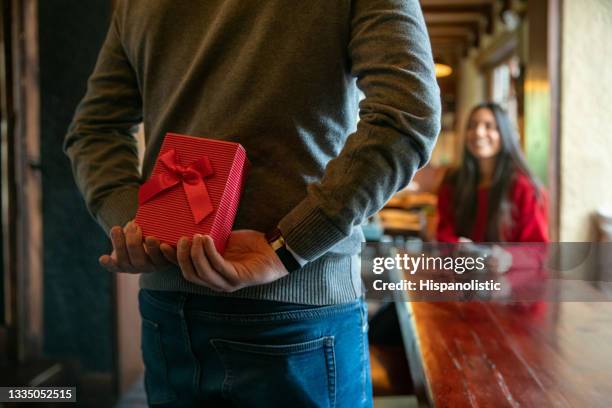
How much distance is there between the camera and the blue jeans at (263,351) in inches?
22.5

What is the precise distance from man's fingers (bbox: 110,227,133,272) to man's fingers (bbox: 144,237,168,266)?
0.09 ft

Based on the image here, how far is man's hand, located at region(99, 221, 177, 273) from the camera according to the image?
523mm

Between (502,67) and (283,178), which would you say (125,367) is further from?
(502,67)

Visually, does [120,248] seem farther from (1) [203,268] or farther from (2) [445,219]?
(2) [445,219]

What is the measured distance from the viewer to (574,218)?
838 millimetres

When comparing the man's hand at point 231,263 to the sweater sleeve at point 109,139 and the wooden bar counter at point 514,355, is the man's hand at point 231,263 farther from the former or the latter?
the wooden bar counter at point 514,355

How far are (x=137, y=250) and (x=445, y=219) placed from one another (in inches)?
42.9

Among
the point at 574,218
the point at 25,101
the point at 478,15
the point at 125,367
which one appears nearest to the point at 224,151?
the point at 574,218

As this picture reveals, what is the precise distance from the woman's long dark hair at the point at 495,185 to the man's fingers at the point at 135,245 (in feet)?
2.66

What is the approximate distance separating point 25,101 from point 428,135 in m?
1.36

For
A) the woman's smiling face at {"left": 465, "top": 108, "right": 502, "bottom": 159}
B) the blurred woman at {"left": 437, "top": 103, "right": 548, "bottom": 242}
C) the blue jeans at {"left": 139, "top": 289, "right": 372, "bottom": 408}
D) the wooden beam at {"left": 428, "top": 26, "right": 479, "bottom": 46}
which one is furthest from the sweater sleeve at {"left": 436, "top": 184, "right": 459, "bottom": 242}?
the wooden beam at {"left": 428, "top": 26, "right": 479, "bottom": 46}

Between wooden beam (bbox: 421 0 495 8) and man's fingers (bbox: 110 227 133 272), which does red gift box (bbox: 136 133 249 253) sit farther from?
wooden beam (bbox: 421 0 495 8)

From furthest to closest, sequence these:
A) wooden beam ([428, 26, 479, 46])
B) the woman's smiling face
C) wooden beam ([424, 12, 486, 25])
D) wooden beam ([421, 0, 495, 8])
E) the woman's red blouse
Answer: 1. wooden beam ([428, 26, 479, 46])
2. wooden beam ([424, 12, 486, 25])
3. wooden beam ([421, 0, 495, 8])
4. the woman's smiling face
5. the woman's red blouse

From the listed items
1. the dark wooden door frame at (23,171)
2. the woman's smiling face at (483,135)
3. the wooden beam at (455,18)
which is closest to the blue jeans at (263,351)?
the dark wooden door frame at (23,171)
